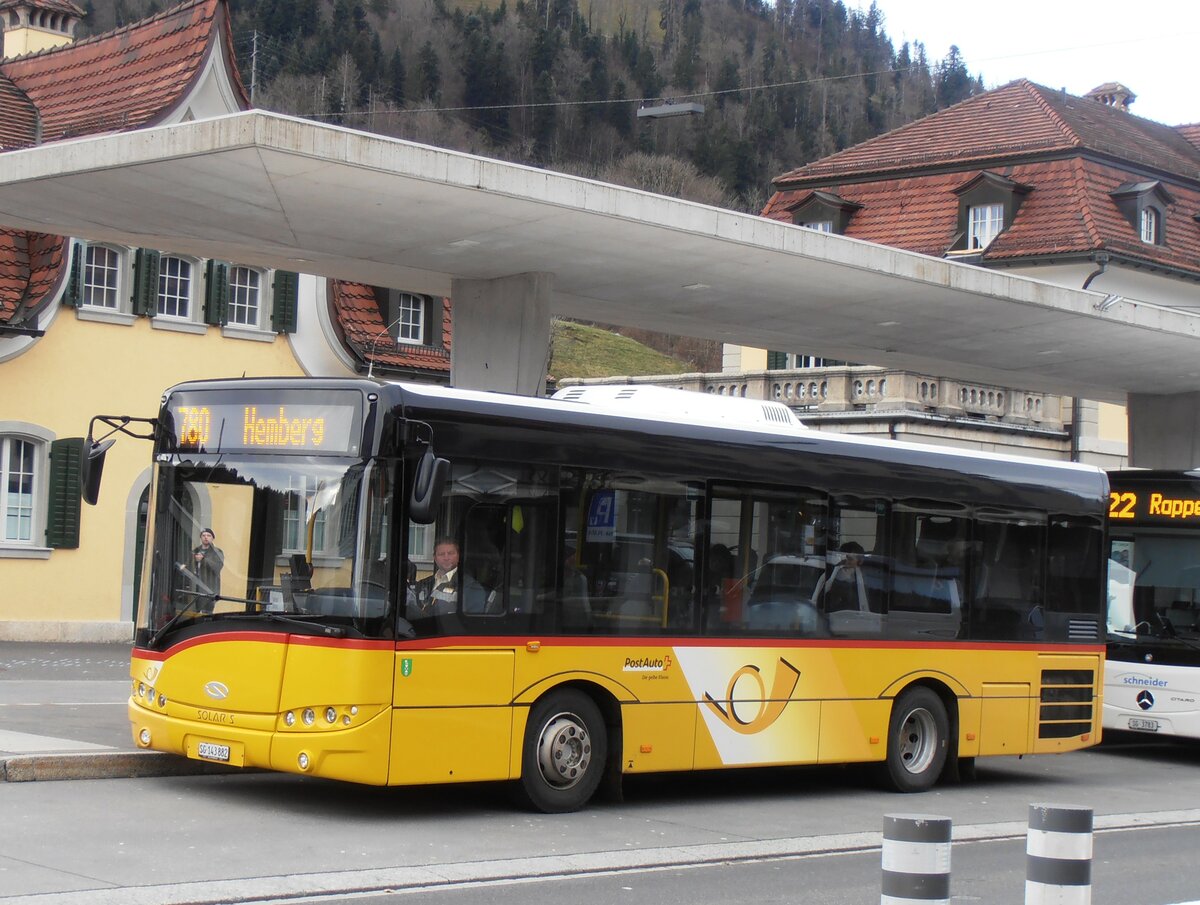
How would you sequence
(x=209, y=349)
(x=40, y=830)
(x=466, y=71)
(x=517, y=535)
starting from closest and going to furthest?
1. (x=40, y=830)
2. (x=517, y=535)
3. (x=209, y=349)
4. (x=466, y=71)

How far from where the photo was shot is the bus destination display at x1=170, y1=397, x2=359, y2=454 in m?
11.2

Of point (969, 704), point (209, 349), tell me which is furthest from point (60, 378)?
point (969, 704)

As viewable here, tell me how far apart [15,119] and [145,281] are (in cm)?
451

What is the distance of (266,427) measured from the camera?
11453mm

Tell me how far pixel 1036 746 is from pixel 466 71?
357 feet

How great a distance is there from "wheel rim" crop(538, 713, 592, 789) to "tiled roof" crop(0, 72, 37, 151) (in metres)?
19.8

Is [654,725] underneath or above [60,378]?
underneath

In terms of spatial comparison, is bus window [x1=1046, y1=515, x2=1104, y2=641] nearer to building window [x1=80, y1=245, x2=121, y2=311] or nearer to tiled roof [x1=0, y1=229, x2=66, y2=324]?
tiled roof [x1=0, y1=229, x2=66, y2=324]

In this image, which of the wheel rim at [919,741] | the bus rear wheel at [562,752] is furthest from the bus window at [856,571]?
the bus rear wheel at [562,752]

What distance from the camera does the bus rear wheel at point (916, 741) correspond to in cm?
1480

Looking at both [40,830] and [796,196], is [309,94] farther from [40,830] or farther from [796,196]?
[40,830]

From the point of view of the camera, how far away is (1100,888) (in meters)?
10.4

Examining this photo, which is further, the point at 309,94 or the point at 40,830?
the point at 309,94

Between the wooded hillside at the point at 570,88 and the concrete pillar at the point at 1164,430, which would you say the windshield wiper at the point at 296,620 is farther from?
the wooded hillside at the point at 570,88
